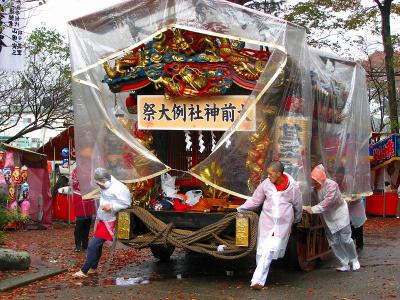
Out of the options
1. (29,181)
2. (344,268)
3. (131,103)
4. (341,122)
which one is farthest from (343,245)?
(29,181)

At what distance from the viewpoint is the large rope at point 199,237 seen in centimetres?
771

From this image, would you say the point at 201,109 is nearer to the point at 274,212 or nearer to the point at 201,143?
the point at 201,143

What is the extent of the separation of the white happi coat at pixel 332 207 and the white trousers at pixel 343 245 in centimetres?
15

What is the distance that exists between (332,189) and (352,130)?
2.11 meters

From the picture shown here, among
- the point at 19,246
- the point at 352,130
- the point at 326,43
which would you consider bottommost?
the point at 19,246

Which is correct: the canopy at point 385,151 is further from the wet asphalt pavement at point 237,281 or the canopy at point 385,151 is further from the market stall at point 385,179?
the wet asphalt pavement at point 237,281

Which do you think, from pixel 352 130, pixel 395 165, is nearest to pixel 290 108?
pixel 352 130

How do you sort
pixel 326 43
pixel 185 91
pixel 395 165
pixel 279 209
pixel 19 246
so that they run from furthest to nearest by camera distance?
pixel 326 43 → pixel 395 165 → pixel 19 246 → pixel 185 91 → pixel 279 209

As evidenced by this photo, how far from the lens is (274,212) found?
763cm

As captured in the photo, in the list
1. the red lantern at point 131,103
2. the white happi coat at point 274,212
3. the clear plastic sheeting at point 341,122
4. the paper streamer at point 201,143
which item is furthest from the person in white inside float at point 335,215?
the red lantern at point 131,103

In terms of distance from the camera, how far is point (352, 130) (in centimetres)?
1031

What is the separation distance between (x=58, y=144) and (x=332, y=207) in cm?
1061

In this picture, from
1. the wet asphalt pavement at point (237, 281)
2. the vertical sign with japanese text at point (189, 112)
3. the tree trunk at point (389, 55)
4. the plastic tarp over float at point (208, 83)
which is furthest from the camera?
the tree trunk at point (389, 55)

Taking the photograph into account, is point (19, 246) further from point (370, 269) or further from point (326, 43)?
point (326, 43)
